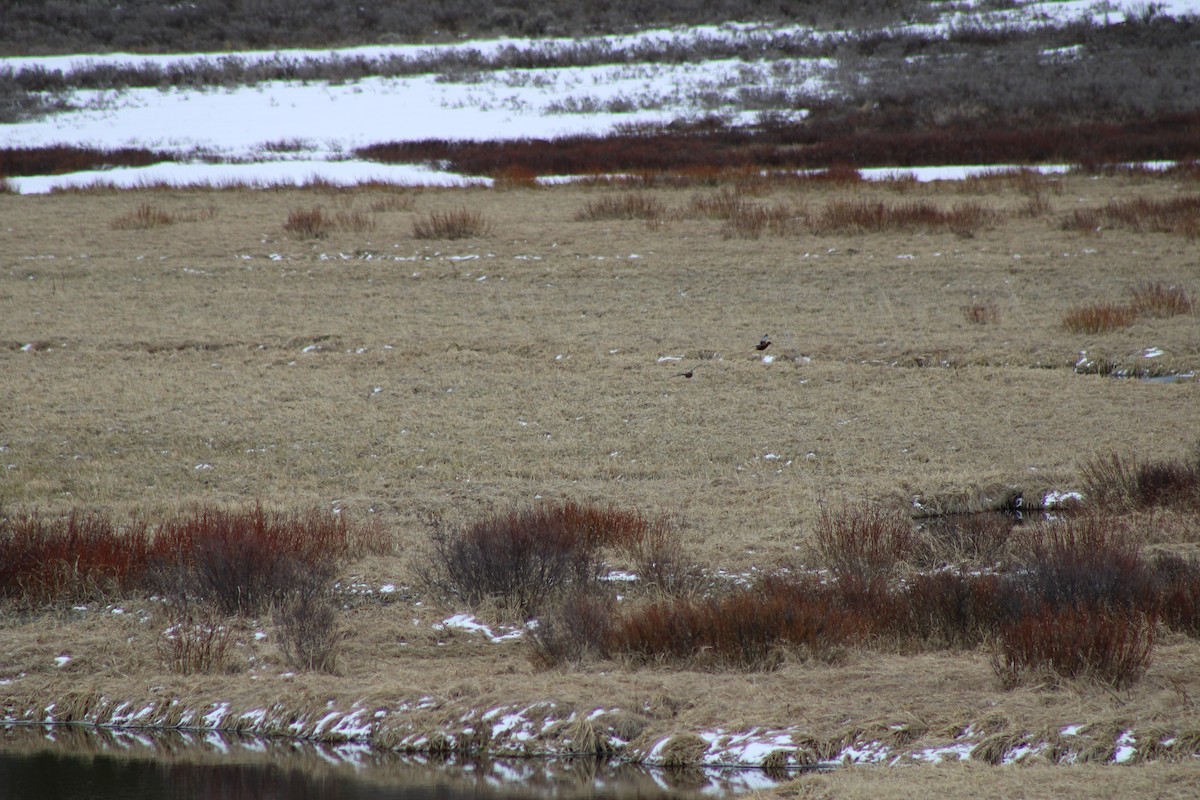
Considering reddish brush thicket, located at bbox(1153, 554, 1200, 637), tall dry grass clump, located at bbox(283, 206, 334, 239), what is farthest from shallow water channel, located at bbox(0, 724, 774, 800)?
tall dry grass clump, located at bbox(283, 206, 334, 239)

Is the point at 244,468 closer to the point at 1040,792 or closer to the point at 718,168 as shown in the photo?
the point at 1040,792

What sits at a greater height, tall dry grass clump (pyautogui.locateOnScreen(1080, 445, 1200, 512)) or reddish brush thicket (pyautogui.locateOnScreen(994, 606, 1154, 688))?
reddish brush thicket (pyautogui.locateOnScreen(994, 606, 1154, 688))

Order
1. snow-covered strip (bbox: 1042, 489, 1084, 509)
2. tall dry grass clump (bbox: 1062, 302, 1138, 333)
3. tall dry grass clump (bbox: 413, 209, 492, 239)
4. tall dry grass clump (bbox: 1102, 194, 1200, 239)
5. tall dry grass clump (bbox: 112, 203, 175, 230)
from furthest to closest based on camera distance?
tall dry grass clump (bbox: 112, 203, 175, 230), tall dry grass clump (bbox: 413, 209, 492, 239), tall dry grass clump (bbox: 1102, 194, 1200, 239), tall dry grass clump (bbox: 1062, 302, 1138, 333), snow-covered strip (bbox: 1042, 489, 1084, 509)

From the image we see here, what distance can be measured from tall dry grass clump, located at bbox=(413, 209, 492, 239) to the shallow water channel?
1515 cm

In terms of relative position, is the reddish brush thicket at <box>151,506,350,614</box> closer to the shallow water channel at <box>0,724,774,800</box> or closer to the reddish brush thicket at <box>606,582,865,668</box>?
the shallow water channel at <box>0,724,774,800</box>

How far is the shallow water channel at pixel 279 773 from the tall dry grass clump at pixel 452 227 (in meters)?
15.2

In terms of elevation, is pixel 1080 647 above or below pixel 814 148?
below

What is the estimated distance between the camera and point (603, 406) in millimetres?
11477

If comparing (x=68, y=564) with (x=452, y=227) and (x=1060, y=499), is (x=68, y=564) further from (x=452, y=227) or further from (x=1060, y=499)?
(x=452, y=227)

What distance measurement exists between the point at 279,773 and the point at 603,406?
629 centimetres

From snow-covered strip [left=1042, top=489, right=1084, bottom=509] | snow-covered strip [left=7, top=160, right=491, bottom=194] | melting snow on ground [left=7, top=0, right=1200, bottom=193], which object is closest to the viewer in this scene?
snow-covered strip [left=1042, top=489, right=1084, bottom=509]

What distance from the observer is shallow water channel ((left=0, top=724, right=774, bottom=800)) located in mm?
5344

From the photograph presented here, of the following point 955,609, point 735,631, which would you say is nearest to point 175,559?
point 735,631

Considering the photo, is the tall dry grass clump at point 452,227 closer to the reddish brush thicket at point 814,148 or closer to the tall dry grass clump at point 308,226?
the tall dry grass clump at point 308,226
